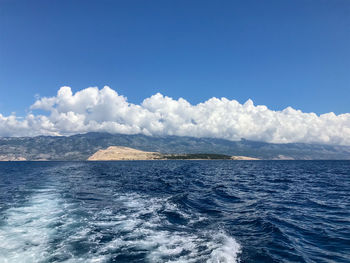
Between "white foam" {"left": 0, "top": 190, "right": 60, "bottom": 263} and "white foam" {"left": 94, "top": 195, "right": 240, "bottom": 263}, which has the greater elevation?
"white foam" {"left": 94, "top": 195, "right": 240, "bottom": 263}

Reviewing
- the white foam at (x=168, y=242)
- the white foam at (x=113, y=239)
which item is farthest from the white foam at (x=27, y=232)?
the white foam at (x=168, y=242)

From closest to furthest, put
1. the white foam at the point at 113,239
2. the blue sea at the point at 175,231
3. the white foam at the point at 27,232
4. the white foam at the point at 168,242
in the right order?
the white foam at the point at 168,242, the white foam at the point at 113,239, the blue sea at the point at 175,231, the white foam at the point at 27,232

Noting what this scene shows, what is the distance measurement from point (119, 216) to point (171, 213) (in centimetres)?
602

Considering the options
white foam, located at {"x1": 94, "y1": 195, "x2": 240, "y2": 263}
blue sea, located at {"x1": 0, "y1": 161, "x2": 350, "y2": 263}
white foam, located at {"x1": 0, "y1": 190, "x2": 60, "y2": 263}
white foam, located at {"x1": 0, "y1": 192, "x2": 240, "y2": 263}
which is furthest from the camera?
white foam, located at {"x1": 0, "y1": 190, "x2": 60, "y2": 263}

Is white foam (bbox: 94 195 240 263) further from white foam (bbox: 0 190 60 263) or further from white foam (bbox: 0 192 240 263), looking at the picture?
white foam (bbox: 0 190 60 263)

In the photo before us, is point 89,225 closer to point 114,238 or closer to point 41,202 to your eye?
point 114,238

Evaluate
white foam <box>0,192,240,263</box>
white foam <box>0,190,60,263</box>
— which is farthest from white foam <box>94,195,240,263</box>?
white foam <box>0,190,60,263</box>

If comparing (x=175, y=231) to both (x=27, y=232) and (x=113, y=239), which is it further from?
(x=27, y=232)

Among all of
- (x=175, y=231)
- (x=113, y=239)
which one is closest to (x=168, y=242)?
(x=175, y=231)

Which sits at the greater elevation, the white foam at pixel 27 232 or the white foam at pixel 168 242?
the white foam at pixel 168 242

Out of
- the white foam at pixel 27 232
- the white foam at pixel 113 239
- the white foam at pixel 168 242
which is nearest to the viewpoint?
the white foam at pixel 168 242

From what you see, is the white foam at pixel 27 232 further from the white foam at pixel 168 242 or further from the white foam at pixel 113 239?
the white foam at pixel 168 242

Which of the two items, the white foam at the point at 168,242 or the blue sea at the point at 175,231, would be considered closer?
the white foam at the point at 168,242

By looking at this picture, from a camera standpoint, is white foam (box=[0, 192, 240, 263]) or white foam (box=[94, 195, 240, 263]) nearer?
white foam (box=[94, 195, 240, 263])
